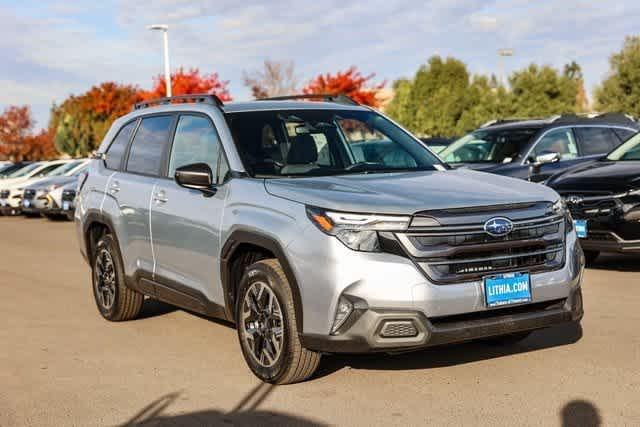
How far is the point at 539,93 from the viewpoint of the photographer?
5253 centimetres

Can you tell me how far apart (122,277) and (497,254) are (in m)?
3.85

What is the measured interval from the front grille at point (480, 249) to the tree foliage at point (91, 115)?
5393 centimetres

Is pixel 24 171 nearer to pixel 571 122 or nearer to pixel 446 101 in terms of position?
pixel 571 122

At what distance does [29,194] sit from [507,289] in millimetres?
22024

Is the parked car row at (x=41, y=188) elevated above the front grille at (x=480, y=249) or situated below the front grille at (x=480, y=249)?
below

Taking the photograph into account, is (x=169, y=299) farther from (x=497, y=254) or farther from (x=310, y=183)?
(x=497, y=254)

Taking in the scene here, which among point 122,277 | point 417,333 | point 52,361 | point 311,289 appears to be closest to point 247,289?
point 311,289

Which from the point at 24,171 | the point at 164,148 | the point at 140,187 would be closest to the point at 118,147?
the point at 140,187

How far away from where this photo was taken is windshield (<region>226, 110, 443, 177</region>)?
6801 mm

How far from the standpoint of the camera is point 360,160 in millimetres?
7102

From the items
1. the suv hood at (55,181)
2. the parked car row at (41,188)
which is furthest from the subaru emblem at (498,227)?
the suv hood at (55,181)

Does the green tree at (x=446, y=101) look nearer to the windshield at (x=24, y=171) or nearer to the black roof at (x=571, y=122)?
Answer: the windshield at (x=24, y=171)

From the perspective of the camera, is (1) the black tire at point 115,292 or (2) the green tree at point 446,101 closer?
(1) the black tire at point 115,292

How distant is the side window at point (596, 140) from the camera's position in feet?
46.5
